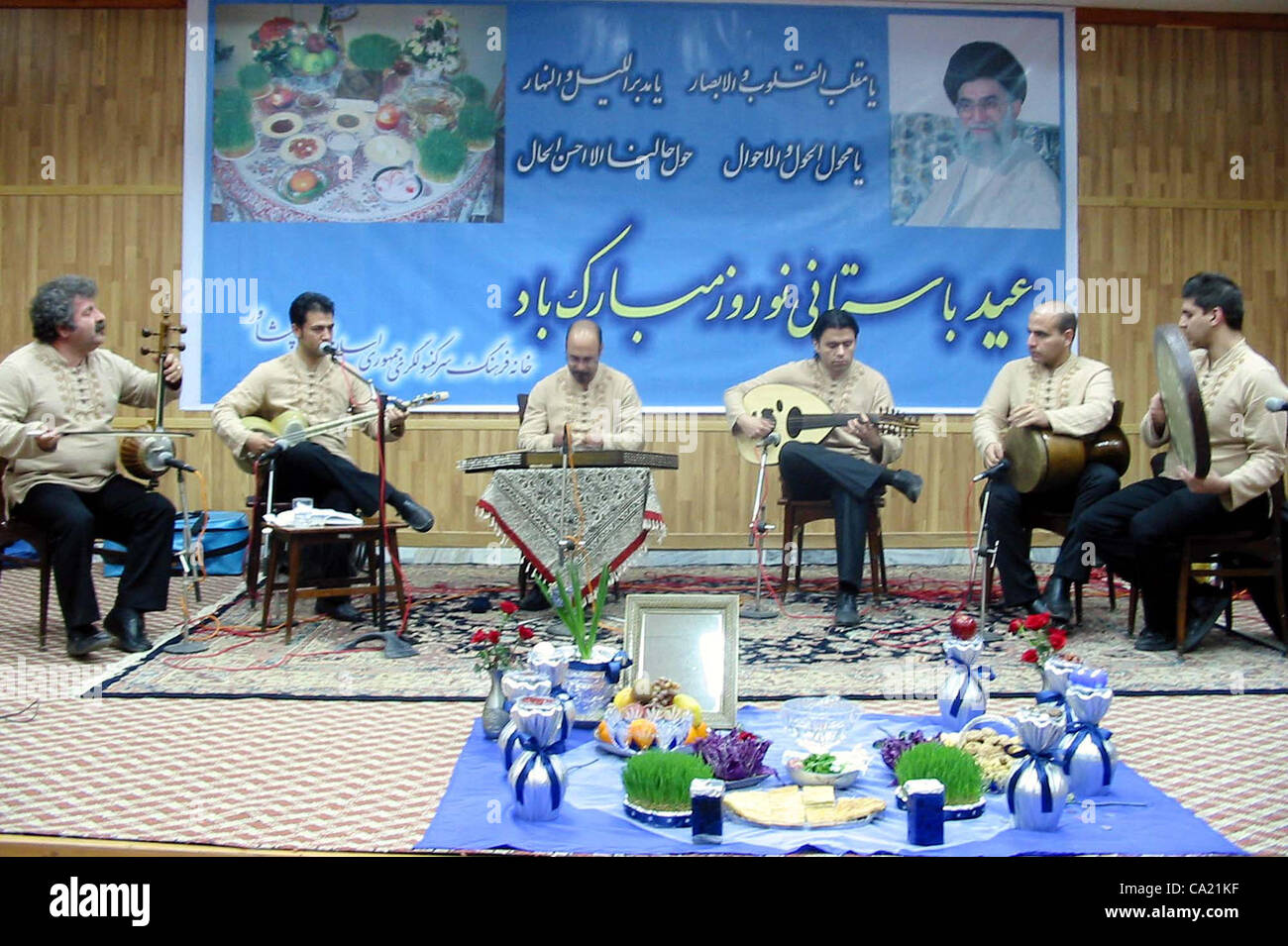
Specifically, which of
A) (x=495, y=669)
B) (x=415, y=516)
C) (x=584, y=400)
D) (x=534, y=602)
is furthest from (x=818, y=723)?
(x=584, y=400)

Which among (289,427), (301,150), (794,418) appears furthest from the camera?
(301,150)

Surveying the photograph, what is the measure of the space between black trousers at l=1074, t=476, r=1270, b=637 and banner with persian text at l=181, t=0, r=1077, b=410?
2.71 meters

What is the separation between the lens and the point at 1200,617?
4660mm

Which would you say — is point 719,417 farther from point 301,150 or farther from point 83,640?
point 83,640

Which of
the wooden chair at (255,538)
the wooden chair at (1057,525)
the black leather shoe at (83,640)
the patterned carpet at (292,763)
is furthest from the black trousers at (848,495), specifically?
the black leather shoe at (83,640)

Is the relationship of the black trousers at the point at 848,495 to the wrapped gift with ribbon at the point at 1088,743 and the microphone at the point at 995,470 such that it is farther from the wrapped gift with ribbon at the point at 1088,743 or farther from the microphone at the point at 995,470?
the wrapped gift with ribbon at the point at 1088,743

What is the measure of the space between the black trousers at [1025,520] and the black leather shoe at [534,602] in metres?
1.98

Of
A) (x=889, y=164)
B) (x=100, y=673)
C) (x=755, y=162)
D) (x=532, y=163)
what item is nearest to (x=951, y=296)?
(x=889, y=164)

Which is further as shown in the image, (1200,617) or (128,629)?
(1200,617)

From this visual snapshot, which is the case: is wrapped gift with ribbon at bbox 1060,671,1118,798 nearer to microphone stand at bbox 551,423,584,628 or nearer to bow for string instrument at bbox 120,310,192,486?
microphone stand at bbox 551,423,584,628

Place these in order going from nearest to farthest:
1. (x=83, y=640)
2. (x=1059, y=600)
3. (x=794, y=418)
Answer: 1. (x=83, y=640)
2. (x=1059, y=600)
3. (x=794, y=418)

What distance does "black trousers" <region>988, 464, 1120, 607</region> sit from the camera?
4.93 meters

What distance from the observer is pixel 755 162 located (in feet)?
24.2

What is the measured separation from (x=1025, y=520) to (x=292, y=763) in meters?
3.36
